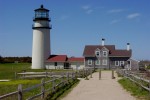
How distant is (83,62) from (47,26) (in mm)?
11096

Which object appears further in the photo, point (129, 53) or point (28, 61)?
point (28, 61)

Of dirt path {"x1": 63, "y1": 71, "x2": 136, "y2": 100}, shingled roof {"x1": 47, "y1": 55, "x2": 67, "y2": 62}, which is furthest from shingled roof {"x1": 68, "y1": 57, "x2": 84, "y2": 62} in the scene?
dirt path {"x1": 63, "y1": 71, "x2": 136, "y2": 100}

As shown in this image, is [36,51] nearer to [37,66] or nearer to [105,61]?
[37,66]

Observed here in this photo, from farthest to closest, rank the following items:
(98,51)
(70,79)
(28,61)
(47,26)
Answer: (28,61) → (98,51) → (47,26) → (70,79)

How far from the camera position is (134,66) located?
67750 millimetres

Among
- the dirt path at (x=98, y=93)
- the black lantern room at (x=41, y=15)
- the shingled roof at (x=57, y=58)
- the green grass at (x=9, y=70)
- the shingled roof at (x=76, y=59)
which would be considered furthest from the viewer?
the shingled roof at (x=76, y=59)

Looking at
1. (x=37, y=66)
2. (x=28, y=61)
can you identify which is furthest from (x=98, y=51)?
(x=28, y=61)

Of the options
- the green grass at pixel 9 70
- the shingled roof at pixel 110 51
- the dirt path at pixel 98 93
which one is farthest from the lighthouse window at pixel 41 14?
the dirt path at pixel 98 93

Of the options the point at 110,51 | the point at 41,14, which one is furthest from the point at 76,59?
the point at 41,14

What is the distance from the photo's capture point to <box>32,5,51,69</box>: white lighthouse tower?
65.9 m

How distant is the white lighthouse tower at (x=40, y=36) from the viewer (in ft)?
216

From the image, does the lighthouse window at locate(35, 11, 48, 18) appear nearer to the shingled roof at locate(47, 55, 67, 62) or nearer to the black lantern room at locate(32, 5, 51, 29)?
the black lantern room at locate(32, 5, 51, 29)

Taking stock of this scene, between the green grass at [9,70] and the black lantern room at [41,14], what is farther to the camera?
the black lantern room at [41,14]

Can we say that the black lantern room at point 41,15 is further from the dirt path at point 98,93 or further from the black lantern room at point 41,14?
the dirt path at point 98,93
